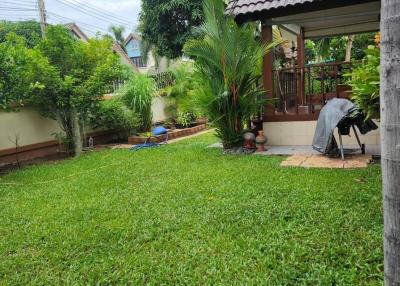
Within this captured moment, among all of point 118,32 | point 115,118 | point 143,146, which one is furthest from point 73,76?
point 118,32

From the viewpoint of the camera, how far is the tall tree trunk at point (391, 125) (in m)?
1.21

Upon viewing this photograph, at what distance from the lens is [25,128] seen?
7812mm

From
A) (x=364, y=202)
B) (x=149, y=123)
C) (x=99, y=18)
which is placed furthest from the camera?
(x=99, y=18)

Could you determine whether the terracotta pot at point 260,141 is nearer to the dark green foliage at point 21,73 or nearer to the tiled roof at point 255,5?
the tiled roof at point 255,5

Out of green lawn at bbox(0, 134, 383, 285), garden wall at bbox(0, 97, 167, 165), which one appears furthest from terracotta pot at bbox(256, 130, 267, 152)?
garden wall at bbox(0, 97, 167, 165)

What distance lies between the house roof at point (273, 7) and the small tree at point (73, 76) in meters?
2.88

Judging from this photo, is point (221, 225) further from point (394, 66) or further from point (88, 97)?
point (88, 97)

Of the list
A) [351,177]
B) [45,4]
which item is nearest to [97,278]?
[351,177]

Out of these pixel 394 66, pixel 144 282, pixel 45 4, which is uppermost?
pixel 45 4

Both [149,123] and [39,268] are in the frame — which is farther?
[149,123]

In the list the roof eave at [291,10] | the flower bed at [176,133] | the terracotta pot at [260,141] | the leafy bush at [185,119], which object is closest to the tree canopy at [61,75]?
the flower bed at [176,133]

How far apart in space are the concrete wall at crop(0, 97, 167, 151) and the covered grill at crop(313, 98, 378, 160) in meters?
5.92

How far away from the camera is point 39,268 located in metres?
2.86

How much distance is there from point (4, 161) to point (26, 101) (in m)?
1.29
